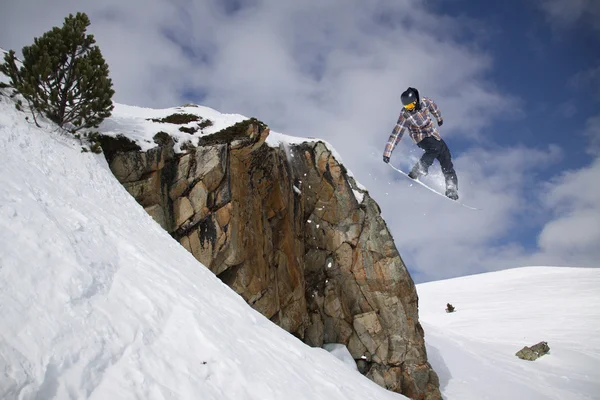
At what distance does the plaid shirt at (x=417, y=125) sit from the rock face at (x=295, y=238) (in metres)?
7.10

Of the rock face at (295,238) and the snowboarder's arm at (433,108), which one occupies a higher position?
the snowboarder's arm at (433,108)

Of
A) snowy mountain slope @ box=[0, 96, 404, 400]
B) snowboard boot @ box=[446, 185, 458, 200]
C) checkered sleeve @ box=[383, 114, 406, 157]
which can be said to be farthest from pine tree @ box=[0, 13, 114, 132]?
snowboard boot @ box=[446, 185, 458, 200]

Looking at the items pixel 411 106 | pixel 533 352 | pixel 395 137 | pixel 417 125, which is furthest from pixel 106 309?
pixel 533 352

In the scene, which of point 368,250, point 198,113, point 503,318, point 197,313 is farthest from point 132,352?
point 503,318

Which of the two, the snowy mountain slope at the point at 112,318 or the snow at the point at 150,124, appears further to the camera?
the snow at the point at 150,124

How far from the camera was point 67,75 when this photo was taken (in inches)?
470

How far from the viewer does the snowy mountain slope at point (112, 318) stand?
3348 mm

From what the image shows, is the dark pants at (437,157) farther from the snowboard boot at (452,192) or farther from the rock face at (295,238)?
the rock face at (295,238)

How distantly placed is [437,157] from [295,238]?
974 cm

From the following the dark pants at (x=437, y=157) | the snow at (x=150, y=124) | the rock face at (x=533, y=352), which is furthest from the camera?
the rock face at (x=533, y=352)

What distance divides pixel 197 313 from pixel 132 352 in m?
1.58

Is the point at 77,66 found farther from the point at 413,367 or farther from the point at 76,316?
the point at 413,367

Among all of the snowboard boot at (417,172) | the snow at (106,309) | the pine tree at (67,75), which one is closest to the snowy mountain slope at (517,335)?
the snowboard boot at (417,172)

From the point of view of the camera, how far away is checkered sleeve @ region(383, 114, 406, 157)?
11.5 meters
